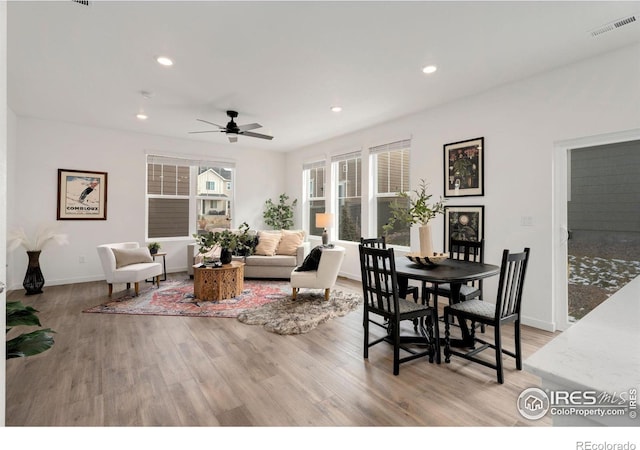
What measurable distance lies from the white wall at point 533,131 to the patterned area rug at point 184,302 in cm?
264

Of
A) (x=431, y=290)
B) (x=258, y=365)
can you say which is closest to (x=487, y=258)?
(x=431, y=290)

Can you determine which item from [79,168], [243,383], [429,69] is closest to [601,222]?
[429,69]

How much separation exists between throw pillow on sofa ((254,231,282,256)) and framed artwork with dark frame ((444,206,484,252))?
10.2 ft

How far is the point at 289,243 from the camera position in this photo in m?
5.96

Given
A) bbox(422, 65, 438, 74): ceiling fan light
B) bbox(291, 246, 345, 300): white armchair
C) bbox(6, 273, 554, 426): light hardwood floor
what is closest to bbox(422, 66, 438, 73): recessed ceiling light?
bbox(422, 65, 438, 74): ceiling fan light

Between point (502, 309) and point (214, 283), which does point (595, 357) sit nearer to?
point (502, 309)

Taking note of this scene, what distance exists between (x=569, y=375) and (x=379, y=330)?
110 inches

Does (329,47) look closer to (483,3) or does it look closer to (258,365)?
(483,3)

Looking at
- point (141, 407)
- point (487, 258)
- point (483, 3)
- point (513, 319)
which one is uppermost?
point (483, 3)

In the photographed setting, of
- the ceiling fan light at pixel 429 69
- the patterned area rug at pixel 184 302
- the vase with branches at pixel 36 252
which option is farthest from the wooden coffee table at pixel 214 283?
the ceiling fan light at pixel 429 69

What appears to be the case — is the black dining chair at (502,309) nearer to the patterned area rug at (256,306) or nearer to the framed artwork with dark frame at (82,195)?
the patterned area rug at (256,306)

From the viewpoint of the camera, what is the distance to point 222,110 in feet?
14.8
